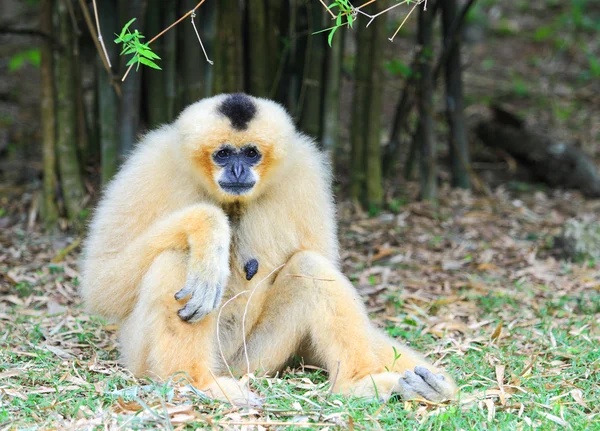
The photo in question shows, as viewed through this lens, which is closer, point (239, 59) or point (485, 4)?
point (239, 59)

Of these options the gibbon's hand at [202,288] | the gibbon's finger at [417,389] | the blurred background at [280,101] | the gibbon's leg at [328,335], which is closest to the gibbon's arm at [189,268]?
the gibbon's hand at [202,288]

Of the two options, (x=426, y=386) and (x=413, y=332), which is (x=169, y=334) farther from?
(x=413, y=332)

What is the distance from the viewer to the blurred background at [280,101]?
21.1ft

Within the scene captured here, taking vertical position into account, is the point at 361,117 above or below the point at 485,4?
below

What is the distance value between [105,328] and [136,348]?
4.22 feet

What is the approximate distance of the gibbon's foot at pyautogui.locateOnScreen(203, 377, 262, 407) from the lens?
11.9 ft

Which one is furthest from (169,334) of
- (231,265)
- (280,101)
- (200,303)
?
(280,101)

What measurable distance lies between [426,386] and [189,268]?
52.8 inches

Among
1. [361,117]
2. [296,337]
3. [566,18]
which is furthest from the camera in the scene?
[566,18]

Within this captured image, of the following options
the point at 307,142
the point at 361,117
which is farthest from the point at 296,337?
the point at 361,117

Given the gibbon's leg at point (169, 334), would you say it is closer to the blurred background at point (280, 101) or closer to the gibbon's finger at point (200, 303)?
the gibbon's finger at point (200, 303)

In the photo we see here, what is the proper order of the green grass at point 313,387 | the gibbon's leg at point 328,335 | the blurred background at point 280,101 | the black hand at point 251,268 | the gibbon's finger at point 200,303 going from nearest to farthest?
the green grass at point 313,387 → the gibbon's finger at point 200,303 → the gibbon's leg at point 328,335 → the black hand at point 251,268 → the blurred background at point 280,101

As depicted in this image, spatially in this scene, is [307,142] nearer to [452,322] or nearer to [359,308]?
[359,308]

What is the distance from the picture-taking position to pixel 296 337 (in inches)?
163
